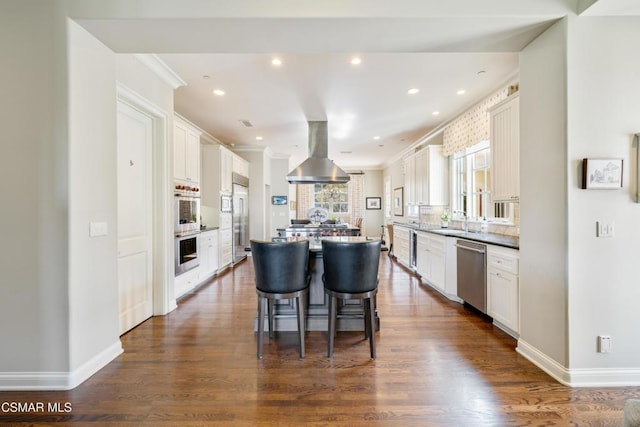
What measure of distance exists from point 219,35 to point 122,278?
8.01ft

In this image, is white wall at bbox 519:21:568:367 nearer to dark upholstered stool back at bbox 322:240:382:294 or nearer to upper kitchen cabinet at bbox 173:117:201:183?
dark upholstered stool back at bbox 322:240:382:294

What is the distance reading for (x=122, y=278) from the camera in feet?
9.60

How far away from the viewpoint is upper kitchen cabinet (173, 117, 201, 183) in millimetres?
4090

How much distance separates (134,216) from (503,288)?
3.87m

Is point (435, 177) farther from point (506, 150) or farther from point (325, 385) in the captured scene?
point (325, 385)

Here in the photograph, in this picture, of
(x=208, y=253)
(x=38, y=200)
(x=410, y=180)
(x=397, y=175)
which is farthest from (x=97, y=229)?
(x=397, y=175)

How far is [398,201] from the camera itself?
855cm

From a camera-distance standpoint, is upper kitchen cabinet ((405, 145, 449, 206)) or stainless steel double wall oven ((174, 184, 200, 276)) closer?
stainless steel double wall oven ((174, 184, 200, 276))

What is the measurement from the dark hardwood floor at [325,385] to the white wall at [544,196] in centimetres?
37

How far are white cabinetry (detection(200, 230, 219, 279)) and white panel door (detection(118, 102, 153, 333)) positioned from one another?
146 centimetres

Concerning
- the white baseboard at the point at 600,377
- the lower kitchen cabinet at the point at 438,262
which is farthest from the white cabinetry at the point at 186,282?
the white baseboard at the point at 600,377

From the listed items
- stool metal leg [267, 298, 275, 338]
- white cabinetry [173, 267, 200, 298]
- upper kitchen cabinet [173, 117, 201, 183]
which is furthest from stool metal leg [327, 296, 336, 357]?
upper kitchen cabinet [173, 117, 201, 183]

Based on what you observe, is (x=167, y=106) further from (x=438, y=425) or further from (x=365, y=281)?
(x=438, y=425)

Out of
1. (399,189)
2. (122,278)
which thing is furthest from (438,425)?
(399,189)
